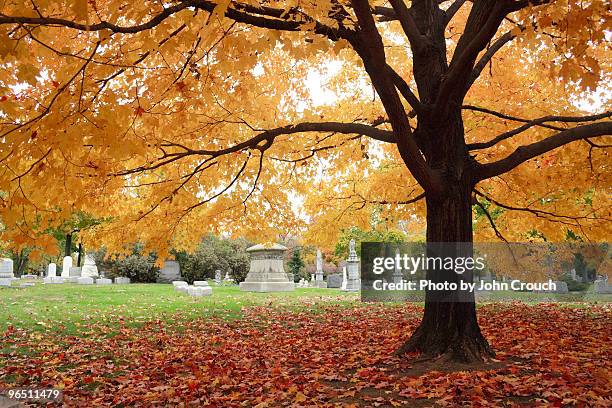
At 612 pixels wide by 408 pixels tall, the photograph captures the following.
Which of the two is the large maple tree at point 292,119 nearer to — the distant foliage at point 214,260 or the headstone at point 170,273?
the distant foliage at point 214,260

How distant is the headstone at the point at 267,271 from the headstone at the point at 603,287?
52.2ft

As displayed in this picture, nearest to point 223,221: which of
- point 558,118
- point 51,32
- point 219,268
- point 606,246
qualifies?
point 51,32

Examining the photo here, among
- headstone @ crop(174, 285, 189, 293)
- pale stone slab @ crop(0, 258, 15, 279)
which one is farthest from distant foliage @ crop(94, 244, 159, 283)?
headstone @ crop(174, 285, 189, 293)

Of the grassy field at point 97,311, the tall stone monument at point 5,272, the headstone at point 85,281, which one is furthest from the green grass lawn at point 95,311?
the headstone at point 85,281

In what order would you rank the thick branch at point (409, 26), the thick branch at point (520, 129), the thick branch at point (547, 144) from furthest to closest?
1. the thick branch at point (520, 129)
2. the thick branch at point (547, 144)
3. the thick branch at point (409, 26)

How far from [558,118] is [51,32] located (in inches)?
268

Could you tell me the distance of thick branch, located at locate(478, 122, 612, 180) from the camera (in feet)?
19.6

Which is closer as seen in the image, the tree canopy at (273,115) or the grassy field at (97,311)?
the tree canopy at (273,115)

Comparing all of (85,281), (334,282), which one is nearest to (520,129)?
(85,281)

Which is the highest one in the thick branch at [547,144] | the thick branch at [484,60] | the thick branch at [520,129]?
the thick branch at [484,60]

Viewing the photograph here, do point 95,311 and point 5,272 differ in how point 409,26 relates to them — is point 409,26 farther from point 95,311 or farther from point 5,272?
point 5,272

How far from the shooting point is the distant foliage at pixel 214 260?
34.2 m

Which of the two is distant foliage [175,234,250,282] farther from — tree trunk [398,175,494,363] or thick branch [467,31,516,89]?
tree trunk [398,175,494,363]

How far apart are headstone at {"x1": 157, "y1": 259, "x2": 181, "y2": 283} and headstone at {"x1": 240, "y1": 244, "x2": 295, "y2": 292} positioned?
1261 cm
